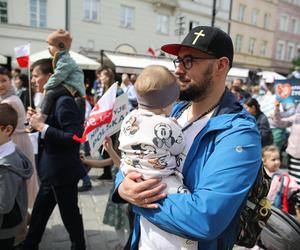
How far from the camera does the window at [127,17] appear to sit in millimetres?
20888

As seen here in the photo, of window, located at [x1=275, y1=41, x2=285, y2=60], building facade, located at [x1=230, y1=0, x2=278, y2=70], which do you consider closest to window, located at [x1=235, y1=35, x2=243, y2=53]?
building facade, located at [x1=230, y1=0, x2=278, y2=70]

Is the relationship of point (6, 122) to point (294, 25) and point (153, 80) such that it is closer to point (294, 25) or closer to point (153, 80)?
point (153, 80)

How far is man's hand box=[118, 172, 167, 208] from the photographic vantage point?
4.59 ft

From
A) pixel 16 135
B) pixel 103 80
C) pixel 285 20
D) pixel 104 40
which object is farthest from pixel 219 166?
pixel 285 20

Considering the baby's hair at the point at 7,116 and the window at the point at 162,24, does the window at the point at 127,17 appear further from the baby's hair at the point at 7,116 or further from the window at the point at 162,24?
the baby's hair at the point at 7,116

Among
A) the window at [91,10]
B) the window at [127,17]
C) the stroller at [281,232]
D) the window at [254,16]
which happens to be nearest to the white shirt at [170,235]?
the stroller at [281,232]

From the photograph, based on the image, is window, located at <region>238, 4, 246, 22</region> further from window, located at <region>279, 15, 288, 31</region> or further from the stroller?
the stroller

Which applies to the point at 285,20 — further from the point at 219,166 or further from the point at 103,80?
the point at 219,166

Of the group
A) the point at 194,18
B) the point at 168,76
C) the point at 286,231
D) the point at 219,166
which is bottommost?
the point at 286,231

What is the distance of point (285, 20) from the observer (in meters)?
35.2

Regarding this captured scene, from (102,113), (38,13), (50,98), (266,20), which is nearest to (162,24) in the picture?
(38,13)

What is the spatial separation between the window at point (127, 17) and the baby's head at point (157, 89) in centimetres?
A: 2047

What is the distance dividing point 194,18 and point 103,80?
22.1m

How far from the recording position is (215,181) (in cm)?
129
